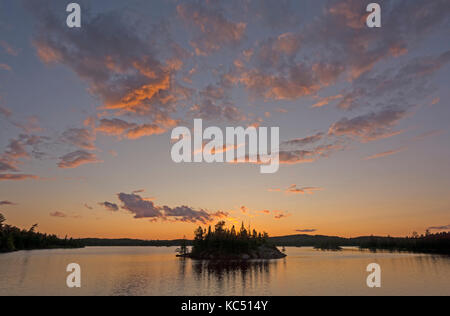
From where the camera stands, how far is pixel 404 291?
80312mm
